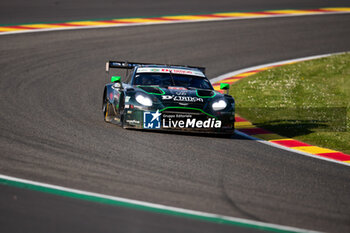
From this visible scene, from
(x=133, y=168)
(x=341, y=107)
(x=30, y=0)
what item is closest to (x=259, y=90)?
(x=341, y=107)

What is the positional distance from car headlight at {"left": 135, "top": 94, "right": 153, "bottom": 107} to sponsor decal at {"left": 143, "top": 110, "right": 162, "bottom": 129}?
18cm

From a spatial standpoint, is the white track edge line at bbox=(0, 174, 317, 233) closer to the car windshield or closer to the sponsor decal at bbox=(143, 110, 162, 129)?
the sponsor decal at bbox=(143, 110, 162, 129)

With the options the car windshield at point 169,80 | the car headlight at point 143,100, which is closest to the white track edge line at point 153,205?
the car headlight at point 143,100

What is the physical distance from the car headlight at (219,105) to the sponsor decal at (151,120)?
3.15 ft

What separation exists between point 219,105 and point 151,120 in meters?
1.20

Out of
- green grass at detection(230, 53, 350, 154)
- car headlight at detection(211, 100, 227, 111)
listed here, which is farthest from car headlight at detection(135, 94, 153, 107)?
green grass at detection(230, 53, 350, 154)

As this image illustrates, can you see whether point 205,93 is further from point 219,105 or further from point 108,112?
point 108,112

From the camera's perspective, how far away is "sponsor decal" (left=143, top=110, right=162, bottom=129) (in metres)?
9.55

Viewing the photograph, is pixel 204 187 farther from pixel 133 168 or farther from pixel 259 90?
pixel 259 90

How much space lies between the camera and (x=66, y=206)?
5.57 m

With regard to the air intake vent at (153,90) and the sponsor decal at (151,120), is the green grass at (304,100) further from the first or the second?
the sponsor decal at (151,120)

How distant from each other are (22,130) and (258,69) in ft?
32.8

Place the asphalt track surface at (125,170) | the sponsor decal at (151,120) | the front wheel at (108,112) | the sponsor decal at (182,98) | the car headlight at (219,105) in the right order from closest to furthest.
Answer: the asphalt track surface at (125,170)
the sponsor decal at (151,120)
the sponsor decal at (182,98)
the car headlight at (219,105)
the front wheel at (108,112)

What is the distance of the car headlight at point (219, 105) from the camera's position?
9.87 m
